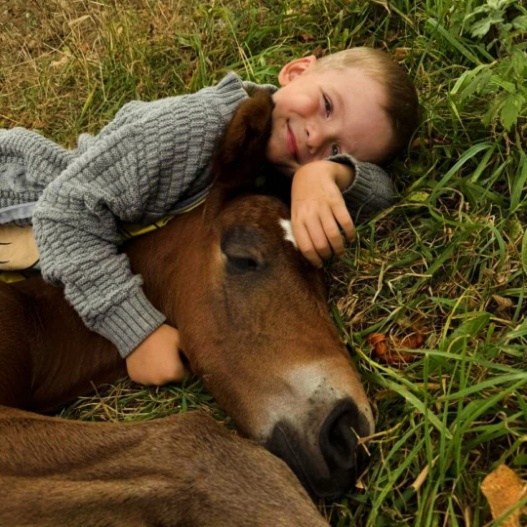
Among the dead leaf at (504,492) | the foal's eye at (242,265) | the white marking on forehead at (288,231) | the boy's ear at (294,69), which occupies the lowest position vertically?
the dead leaf at (504,492)

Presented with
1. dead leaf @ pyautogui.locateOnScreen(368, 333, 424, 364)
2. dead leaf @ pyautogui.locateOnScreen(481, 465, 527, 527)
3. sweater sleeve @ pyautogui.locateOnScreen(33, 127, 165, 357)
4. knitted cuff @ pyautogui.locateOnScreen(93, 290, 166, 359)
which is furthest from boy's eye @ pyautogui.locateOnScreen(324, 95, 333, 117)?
dead leaf @ pyautogui.locateOnScreen(481, 465, 527, 527)

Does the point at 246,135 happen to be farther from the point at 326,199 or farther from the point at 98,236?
the point at 98,236

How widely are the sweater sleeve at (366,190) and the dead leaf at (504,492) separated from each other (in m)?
1.25

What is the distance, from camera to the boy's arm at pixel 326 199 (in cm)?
254

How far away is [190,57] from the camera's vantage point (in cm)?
439

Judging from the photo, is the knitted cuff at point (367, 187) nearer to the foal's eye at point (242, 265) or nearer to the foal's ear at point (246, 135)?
the foal's ear at point (246, 135)

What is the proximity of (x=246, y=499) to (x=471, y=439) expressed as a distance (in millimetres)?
718

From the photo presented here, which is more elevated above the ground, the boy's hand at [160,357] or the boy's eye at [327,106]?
the boy's eye at [327,106]

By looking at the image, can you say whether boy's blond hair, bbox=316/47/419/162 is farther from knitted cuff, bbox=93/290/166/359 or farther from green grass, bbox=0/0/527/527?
knitted cuff, bbox=93/290/166/359

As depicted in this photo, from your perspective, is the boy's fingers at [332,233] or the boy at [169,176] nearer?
the boy's fingers at [332,233]

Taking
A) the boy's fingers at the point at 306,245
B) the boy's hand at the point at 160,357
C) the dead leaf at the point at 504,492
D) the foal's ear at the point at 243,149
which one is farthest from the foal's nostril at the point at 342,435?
the foal's ear at the point at 243,149

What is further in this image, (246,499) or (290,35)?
(290,35)

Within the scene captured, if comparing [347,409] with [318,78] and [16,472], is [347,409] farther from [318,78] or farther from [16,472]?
[318,78]

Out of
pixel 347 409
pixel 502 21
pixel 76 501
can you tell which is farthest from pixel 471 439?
pixel 502 21
